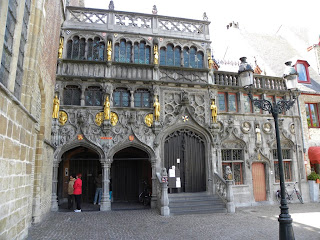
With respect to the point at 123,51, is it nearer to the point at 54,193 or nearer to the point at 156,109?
the point at 156,109

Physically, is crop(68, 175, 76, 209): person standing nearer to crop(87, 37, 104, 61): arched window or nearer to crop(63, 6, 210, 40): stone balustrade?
crop(87, 37, 104, 61): arched window

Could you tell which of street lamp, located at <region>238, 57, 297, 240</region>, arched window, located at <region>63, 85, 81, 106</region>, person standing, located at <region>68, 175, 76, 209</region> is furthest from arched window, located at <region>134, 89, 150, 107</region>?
street lamp, located at <region>238, 57, 297, 240</region>

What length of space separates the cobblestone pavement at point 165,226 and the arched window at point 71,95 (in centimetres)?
540

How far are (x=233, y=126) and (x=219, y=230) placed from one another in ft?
24.2

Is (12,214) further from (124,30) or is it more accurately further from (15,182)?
(124,30)

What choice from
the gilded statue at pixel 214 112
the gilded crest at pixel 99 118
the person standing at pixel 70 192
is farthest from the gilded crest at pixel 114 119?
the gilded statue at pixel 214 112

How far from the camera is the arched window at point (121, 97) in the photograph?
43.9 ft

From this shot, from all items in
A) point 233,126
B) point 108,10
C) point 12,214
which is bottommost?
point 12,214

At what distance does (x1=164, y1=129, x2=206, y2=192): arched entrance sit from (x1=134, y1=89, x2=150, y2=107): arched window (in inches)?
87.1

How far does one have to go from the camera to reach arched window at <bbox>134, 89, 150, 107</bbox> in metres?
13.6

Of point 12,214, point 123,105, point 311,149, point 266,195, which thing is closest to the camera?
point 12,214

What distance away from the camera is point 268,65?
1797 centimetres

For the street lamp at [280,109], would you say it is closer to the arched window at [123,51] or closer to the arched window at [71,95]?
the arched window at [123,51]

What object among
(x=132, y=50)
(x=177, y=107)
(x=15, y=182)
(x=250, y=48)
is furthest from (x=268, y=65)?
(x=15, y=182)
